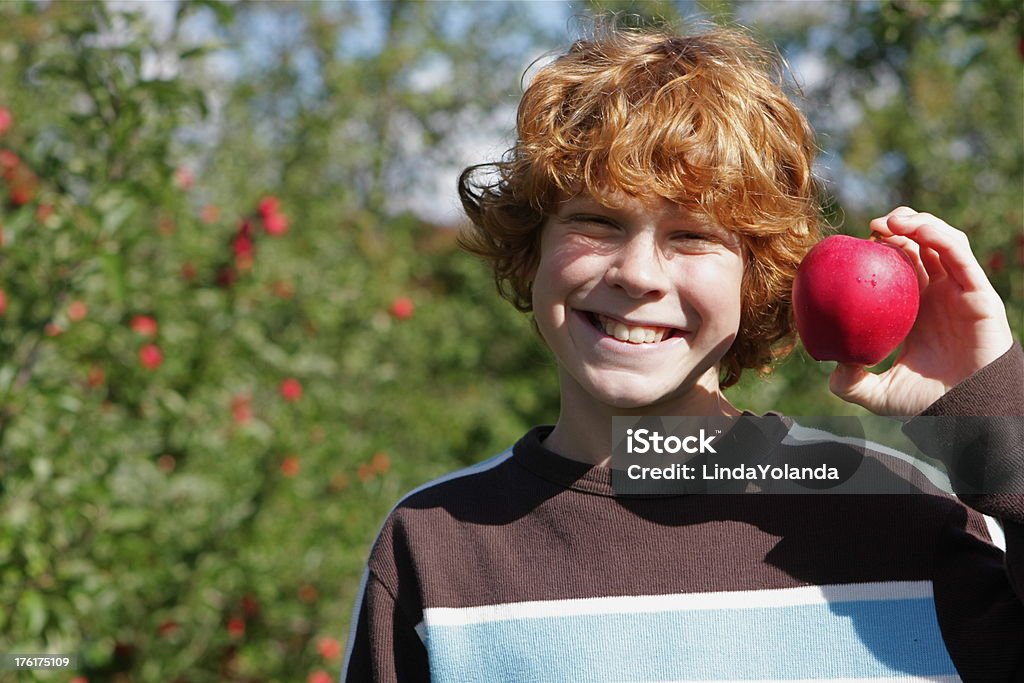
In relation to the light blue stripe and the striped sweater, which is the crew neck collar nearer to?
the striped sweater

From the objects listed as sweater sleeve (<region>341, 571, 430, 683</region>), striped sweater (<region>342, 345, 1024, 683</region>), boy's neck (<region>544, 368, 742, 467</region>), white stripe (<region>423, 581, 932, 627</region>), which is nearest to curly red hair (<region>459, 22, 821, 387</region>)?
boy's neck (<region>544, 368, 742, 467</region>)

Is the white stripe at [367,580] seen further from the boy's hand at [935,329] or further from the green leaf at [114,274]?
the green leaf at [114,274]

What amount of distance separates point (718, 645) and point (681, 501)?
149 mm

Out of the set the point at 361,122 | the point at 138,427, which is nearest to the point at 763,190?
the point at 138,427

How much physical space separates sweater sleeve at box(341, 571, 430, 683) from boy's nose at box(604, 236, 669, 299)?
1.39 ft

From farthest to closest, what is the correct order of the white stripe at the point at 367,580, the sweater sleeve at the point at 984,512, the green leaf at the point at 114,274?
1. the green leaf at the point at 114,274
2. the white stripe at the point at 367,580
3. the sweater sleeve at the point at 984,512

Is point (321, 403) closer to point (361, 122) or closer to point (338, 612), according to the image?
point (338, 612)

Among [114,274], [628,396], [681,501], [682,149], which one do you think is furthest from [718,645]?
[114,274]

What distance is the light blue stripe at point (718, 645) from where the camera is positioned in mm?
1124

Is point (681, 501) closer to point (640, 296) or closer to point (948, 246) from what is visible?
→ point (640, 296)

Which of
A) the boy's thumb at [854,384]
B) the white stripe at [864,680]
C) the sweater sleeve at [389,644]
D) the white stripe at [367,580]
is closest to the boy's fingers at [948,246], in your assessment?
the boy's thumb at [854,384]

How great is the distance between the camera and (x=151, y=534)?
9.77 ft

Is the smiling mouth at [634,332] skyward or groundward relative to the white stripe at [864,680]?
skyward

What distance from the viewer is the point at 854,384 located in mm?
1186
